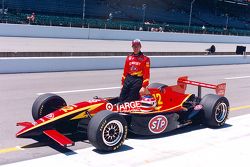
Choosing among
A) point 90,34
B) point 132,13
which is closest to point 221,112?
point 90,34

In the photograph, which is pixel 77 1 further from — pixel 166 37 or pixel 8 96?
pixel 8 96

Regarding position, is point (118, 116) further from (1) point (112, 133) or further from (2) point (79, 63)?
(2) point (79, 63)

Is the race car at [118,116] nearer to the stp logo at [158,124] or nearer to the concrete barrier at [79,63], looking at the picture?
the stp logo at [158,124]

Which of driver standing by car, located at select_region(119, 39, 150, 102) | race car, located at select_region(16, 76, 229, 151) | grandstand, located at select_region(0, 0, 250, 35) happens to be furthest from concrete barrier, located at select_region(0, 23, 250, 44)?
driver standing by car, located at select_region(119, 39, 150, 102)

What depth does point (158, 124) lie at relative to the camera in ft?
24.6

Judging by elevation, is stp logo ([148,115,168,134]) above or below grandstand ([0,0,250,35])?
below

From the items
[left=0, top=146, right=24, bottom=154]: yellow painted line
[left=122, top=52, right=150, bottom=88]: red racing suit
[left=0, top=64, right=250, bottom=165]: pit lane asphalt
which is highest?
[left=122, top=52, right=150, bottom=88]: red racing suit

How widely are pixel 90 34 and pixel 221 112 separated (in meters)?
24.9

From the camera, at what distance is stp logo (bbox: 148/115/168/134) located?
7364mm

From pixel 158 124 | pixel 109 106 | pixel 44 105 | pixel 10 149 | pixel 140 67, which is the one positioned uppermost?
pixel 140 67

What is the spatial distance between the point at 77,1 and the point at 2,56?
111 feet

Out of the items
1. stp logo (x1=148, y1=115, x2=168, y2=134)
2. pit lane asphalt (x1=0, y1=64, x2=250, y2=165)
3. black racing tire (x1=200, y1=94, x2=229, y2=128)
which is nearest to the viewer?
pit lane asphalt (x1=0, y1=64, x2=250, y2=165)

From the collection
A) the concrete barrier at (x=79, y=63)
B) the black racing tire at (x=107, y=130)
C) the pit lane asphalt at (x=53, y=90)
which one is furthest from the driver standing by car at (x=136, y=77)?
the concrete barrier at (x=79, y=63)

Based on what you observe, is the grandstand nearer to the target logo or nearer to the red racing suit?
the red racing suit
